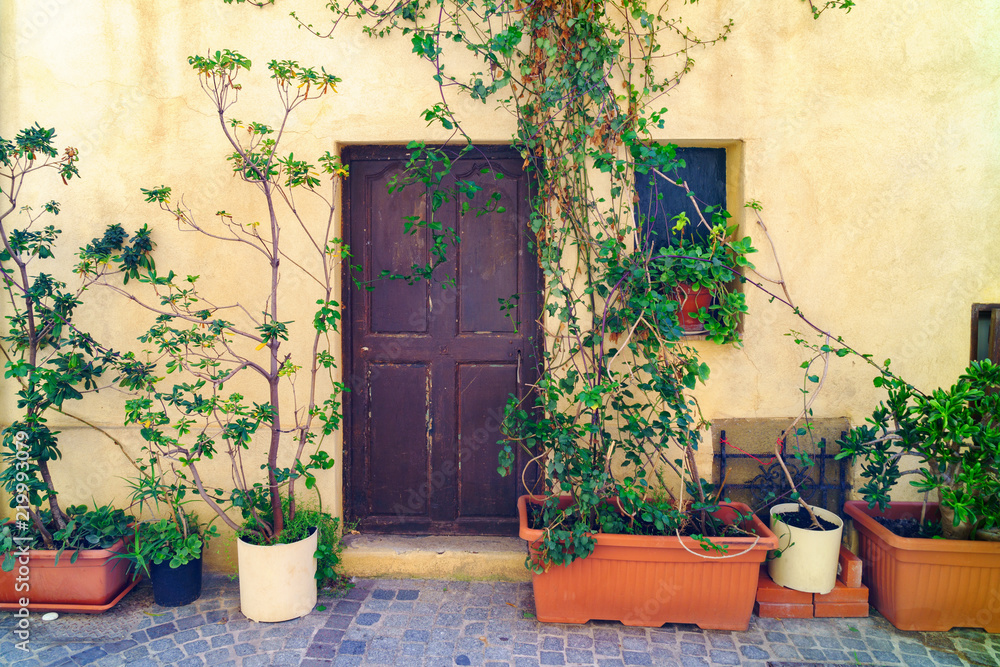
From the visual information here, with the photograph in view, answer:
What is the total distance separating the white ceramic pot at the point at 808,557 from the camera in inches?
130

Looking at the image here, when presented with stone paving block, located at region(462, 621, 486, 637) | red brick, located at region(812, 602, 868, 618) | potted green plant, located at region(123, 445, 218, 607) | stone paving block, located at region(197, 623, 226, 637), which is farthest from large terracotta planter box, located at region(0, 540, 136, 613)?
red brick, located at region(812, 602, 868, 618)

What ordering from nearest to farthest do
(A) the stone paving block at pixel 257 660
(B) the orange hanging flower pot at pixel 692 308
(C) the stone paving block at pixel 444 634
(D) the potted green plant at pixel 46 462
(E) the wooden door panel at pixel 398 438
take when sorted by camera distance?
(A) the stone paving block at pixel 257 660, (C) the stone paving block at pixel 444 634, (D) the potted green plant at pixel 46 462, (B) the orange hanging flower pot at pixel 692 308, (E) the wooden door panel at pixel 398 438

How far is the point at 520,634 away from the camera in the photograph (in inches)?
126

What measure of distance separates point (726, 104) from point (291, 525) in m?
3.55

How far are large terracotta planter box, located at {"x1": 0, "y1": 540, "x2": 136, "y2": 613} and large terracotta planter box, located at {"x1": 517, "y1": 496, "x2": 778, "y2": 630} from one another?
2320 millimetres

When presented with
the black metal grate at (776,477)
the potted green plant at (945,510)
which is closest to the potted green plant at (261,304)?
the black metal grate at (776,477)

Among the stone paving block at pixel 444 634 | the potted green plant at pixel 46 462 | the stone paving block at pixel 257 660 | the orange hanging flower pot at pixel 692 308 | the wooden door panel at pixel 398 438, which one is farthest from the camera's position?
the wooden door panel at pixel 398 438

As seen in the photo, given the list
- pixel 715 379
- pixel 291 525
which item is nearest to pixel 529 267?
pixel 715 379

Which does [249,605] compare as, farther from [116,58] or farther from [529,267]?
[116,58]

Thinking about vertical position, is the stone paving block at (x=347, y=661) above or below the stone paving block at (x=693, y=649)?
above

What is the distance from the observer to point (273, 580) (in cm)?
326

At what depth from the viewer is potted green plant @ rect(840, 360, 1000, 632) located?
3010mm

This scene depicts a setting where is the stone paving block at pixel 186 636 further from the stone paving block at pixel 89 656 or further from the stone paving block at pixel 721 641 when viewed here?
the stone paving block at pixel 721 641

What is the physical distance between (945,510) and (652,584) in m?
1.64
